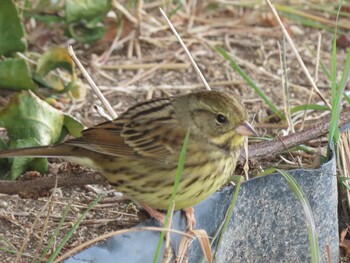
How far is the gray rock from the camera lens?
3004 millimetres

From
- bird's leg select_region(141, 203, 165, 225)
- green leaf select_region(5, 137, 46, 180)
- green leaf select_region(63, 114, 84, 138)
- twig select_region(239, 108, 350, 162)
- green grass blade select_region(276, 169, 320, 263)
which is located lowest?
green leaf select_region(5, 137, 46, 180)

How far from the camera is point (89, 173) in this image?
3357 mm

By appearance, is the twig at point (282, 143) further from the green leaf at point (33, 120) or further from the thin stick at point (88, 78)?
the green leaf at point (33, 120)

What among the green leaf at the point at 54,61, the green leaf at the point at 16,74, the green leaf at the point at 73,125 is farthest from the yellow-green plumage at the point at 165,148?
the green leaf at the point at 54,61

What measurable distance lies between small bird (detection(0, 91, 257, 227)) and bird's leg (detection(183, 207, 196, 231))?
41 mm

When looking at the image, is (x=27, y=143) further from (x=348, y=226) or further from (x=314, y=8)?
(x=314, y=8)

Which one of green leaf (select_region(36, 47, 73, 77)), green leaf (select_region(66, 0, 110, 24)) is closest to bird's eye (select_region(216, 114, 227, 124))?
green leaf (select_region(36, 47, 73, 77))

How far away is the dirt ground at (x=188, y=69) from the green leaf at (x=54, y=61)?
155mm

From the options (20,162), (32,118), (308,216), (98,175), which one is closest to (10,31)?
(32,118)

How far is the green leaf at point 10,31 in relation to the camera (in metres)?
4.16

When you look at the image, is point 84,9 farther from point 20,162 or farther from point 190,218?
point 190,218

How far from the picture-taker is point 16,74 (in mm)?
4078

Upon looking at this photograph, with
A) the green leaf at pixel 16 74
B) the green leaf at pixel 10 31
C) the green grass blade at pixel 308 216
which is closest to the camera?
the green grass blade at pixel 308 216

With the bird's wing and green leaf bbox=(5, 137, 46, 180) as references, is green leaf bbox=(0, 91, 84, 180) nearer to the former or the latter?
green leaf bbox=(5, 137, 46, 180)
